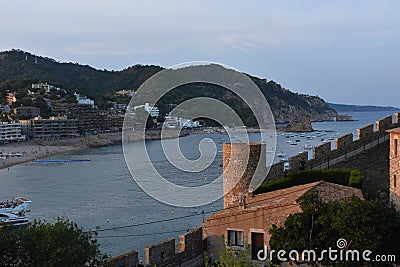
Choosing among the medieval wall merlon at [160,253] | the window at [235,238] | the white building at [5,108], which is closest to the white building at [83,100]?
the white building at [5,108]

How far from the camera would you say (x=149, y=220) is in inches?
963

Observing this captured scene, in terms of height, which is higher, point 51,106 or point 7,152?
point 51,106

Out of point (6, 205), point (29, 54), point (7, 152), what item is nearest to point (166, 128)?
point (7, 152)

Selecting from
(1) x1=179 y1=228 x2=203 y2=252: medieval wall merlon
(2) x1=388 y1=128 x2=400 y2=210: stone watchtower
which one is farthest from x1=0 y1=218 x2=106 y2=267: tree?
(2) x1=388 y1=128 x2=400 y2=210: stone watchtower

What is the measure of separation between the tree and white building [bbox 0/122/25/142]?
250 feet

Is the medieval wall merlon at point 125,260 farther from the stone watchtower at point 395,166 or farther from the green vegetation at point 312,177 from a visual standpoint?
the stone watchtower at point 395,166

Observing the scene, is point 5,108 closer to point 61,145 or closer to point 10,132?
point 10,132

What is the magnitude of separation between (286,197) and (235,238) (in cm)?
128

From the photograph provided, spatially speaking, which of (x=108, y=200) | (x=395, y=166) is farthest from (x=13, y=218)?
(x=395, y=166)

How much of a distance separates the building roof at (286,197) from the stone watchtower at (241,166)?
1.74 ft

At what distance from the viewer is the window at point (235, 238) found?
976cm

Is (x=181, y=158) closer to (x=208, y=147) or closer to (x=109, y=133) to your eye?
(x=208, y=147)

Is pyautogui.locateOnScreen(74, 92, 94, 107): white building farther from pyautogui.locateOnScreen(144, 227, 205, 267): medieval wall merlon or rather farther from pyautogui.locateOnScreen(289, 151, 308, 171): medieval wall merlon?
pyautogui.locateOnScreen(144, 227, 205, 267): medieval wall merlon

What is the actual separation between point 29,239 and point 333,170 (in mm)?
7797
